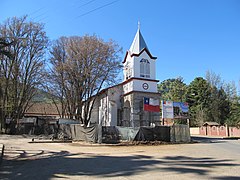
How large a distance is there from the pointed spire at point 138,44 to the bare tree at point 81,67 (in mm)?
5731

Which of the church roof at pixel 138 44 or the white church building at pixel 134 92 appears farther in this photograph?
the church roof at pixel 138 44

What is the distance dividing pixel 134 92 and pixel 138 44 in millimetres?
8433

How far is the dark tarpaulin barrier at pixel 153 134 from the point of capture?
23.0 metres

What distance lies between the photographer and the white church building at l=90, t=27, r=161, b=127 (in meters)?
34.2

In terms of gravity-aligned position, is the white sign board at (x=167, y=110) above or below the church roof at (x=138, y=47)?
below

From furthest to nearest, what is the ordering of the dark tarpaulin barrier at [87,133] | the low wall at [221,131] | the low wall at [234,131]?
the low wall at [221,131] < the low wall at [234,131] < the dark tarpaulin barrier at [87,133]

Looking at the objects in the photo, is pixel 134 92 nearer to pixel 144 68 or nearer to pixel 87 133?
pixel 144 68

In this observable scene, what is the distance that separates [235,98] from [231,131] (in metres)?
19.1

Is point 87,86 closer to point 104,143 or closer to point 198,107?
point 104,143

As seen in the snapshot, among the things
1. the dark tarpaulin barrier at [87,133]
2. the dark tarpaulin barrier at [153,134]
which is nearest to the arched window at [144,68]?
the dark tarpaulin barrier at [153,134]

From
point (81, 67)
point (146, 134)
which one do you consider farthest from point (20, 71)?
point (146, 134)

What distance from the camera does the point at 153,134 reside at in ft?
78.4

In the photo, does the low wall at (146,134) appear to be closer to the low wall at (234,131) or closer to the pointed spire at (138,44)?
the pointed spire at (138,44)

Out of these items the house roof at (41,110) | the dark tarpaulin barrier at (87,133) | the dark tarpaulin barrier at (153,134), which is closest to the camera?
the dark tarpaulin barrier at (87,133)
